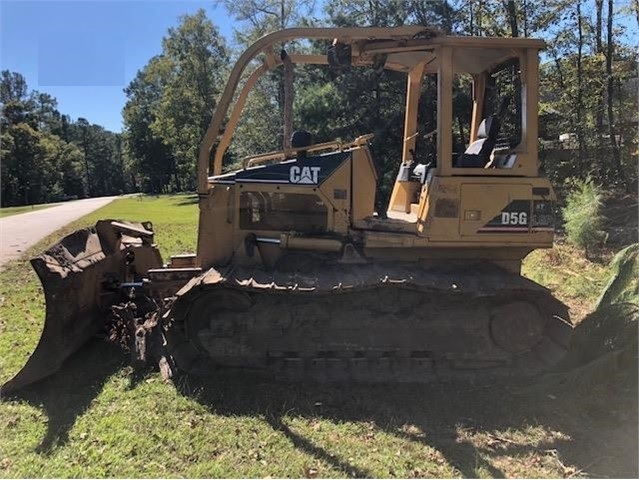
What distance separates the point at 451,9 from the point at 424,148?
14.7m

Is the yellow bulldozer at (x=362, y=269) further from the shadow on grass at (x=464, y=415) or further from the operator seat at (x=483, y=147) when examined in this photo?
the shadow on grass at (x=464, y=415)

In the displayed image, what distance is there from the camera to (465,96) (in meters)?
12.0

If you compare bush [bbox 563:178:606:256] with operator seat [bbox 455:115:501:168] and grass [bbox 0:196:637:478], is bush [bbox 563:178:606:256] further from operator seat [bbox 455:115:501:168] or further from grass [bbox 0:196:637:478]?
grass [bbox 0:196:637:478]

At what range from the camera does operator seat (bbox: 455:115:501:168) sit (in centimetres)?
567

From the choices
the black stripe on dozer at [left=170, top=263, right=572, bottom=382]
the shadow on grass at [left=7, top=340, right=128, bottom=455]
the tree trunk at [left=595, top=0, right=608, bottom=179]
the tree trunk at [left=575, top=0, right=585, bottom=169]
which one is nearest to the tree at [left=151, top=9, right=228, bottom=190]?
the tree trunk at [left=575, top=0, right=585, bottom=169]

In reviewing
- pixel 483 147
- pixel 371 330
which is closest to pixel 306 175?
pixel 371 330

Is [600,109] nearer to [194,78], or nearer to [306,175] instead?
[306,175]

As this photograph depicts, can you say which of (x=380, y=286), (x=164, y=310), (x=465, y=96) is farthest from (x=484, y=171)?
(x=465, y=96)

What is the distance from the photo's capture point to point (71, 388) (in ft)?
17.2

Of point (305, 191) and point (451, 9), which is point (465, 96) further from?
point (451, 9)

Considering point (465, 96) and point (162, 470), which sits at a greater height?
point (465, 96)

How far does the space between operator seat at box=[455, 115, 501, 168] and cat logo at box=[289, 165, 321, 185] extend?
1.50 meters

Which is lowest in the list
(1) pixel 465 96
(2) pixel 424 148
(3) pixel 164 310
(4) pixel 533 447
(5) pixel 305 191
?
(4) pixel 533 447

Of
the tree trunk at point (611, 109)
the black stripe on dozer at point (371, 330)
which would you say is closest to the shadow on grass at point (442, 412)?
the black stripe on dozer at point (371, 330)
